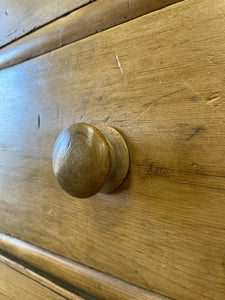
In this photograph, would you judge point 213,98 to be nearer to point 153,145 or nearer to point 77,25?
point 153,145

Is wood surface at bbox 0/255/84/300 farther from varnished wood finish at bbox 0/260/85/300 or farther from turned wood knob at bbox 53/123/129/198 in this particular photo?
turned wood knob at bbox 53/123/129/198

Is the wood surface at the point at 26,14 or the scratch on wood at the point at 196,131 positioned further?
the wood surface at the point at 26,14

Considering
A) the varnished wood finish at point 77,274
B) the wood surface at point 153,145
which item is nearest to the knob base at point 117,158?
the wood surface at point 153,145

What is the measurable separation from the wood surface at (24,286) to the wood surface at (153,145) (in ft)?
0.15

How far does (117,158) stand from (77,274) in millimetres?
170

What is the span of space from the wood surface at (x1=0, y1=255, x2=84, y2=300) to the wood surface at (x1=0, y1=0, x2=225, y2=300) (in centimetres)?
5

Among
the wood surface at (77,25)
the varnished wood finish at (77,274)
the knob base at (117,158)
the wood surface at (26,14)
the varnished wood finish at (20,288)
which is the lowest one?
the varnished wood finish at (20,288)

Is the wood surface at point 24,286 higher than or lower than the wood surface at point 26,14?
lower

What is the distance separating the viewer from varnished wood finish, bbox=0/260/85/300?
0.35 meters

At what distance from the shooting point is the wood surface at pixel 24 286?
13.1 inches

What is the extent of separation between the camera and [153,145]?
0.27 meters

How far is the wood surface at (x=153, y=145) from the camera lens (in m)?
0.24

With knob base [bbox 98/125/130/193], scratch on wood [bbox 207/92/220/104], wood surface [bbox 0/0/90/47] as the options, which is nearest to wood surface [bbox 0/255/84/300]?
knob base [bbox 98/125/130/193]

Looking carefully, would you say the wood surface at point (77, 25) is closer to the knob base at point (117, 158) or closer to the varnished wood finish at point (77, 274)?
the knob base at point (117, 158)
